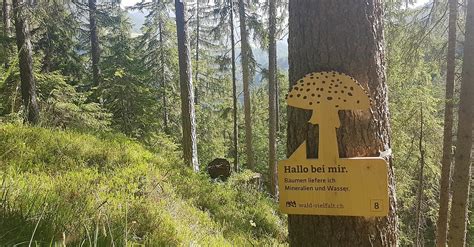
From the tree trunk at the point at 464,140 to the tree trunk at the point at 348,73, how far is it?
628 centimetres

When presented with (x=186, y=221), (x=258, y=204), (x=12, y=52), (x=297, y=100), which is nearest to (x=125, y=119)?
(x=12, y=52)

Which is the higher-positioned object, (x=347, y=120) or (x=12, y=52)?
(x=12, y=52)

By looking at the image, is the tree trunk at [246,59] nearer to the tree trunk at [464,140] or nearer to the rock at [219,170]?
the rock at [219,170]

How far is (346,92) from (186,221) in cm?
288

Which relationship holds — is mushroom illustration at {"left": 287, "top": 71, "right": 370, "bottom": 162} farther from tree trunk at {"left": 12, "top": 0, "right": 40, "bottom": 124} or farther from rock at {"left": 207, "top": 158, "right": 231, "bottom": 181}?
rock at {"left": 207, "top": 158, "right": 231, "bottom": 181}

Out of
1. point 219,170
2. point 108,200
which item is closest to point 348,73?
point 108,200

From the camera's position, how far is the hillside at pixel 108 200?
2.30 m

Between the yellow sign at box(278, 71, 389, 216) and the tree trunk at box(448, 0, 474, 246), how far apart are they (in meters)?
6.52

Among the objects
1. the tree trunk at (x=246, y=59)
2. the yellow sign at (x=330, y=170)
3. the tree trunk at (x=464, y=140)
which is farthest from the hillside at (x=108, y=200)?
the tree trunk at (x=246, y=59)

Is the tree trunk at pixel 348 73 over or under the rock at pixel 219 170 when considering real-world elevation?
over

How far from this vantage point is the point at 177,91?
21578 mm

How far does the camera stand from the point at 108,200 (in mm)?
3812

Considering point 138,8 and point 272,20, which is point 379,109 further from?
point 138,8

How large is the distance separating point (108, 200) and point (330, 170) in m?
2.68
